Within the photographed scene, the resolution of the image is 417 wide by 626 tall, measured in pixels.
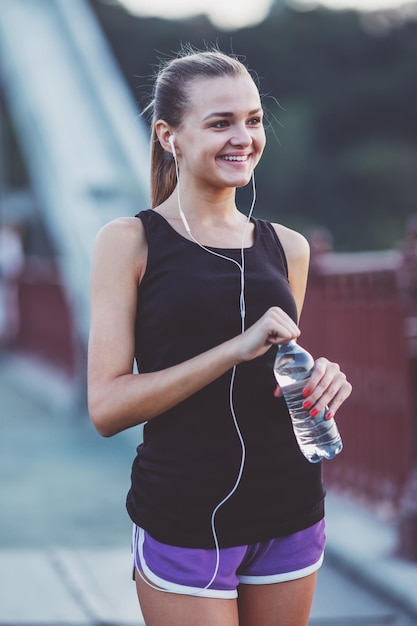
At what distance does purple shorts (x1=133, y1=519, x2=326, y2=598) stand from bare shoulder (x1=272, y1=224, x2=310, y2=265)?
0.55 meters

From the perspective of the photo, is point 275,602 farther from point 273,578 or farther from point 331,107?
point 331,107

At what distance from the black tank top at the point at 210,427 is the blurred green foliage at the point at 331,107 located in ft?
139

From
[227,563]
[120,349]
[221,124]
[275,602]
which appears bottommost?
[275,602]

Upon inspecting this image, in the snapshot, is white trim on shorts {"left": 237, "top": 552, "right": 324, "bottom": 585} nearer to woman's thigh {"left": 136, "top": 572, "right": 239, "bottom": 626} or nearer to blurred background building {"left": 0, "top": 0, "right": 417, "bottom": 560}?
woman's thigh {"left": 136, "top": 572, "right": 239, "bottom": 626}

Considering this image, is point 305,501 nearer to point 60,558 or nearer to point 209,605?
point 209,605

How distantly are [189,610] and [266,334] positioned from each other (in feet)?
1.84

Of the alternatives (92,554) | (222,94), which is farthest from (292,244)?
(92,554)

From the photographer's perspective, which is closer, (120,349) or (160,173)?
(120,349)

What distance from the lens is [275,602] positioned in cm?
219

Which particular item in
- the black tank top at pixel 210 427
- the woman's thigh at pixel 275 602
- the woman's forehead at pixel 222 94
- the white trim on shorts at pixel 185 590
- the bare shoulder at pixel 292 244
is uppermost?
the woman's forehead at pixel 222 94

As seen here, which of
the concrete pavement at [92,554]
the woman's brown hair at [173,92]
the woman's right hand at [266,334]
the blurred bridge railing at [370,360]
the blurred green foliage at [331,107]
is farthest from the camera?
the blurred green foliage at [331,107]

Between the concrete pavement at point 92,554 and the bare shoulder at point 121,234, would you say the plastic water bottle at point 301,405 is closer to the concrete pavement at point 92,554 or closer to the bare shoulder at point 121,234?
the bare shoulder at point 121,234

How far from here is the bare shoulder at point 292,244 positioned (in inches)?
93.0

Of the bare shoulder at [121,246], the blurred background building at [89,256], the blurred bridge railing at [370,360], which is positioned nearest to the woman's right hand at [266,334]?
the bare shoulder at [121,246]
